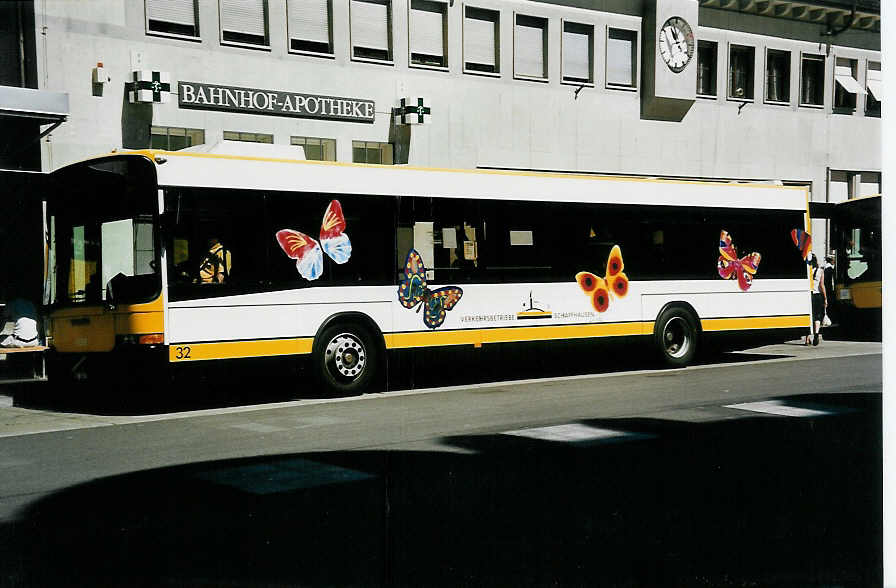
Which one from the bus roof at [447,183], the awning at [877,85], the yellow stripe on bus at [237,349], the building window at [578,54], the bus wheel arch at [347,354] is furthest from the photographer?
the building window at [578,54]

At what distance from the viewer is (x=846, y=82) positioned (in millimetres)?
6965

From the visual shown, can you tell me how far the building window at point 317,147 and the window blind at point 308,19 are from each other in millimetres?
1814

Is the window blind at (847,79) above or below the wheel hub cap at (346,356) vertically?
above

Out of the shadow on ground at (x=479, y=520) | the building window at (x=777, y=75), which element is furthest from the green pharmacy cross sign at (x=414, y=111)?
the shadow on ground at (x=479, y=520)

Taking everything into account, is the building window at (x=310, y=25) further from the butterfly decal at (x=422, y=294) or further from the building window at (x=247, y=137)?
the butterfly decal at (x=422, y=294)

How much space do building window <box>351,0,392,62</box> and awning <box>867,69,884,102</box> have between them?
5557mm

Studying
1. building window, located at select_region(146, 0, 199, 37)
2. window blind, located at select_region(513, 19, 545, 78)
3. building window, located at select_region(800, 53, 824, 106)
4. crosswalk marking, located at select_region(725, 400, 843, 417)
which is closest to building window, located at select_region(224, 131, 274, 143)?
building window, located at select_region(146, 0, 199, 37)

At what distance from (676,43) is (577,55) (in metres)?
1.35

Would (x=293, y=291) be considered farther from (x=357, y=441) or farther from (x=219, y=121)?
(x=357, y=441)

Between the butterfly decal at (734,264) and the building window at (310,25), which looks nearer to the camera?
the building window at (310,25)

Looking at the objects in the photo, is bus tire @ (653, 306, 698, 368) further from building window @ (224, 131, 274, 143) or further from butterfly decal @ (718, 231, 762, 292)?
building window @ (224, 131, 274, 143)

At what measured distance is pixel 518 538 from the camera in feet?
17.0

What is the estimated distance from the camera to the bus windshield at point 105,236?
10703 millimetres

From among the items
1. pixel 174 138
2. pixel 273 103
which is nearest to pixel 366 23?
pixel 273 103
